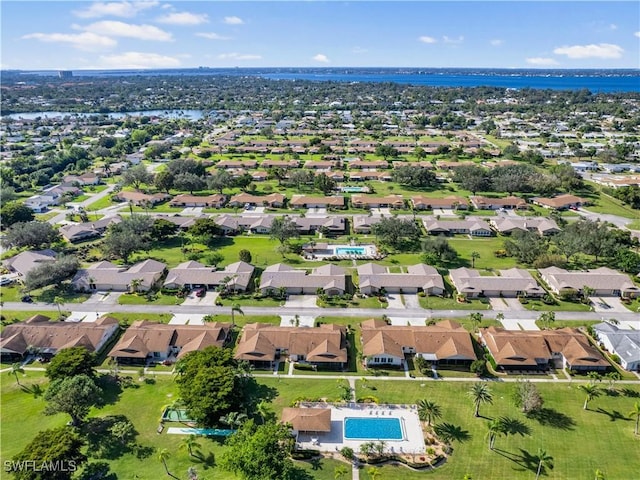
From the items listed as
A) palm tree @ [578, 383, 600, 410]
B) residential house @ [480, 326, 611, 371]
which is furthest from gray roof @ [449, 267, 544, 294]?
palm tree @ [578, 383, 600, 410]

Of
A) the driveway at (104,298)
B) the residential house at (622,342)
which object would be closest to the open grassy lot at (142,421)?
the driveway at (104,298)

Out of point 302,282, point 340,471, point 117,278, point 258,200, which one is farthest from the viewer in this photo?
point 258,200

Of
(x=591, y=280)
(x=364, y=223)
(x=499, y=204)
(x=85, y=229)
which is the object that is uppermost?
(x=499, y=204)

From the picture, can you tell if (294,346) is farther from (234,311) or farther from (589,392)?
(589,392)

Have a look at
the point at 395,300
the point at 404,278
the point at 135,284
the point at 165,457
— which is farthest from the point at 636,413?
the point at 135,284

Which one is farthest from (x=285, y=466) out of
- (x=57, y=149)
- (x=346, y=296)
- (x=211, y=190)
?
(x=57, y=149)

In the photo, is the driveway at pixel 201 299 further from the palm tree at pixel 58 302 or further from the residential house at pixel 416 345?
the residential house at pixel 416 345
